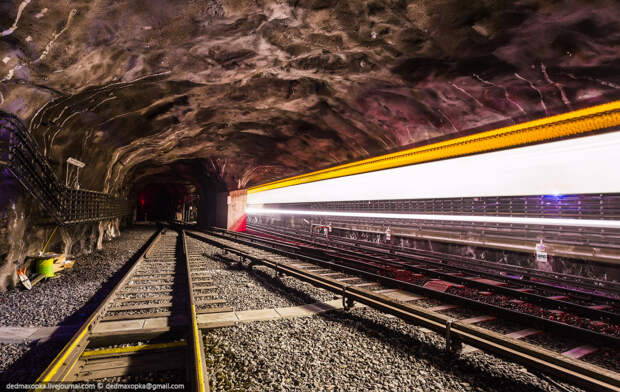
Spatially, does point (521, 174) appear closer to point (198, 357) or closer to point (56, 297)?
point (198, 357)

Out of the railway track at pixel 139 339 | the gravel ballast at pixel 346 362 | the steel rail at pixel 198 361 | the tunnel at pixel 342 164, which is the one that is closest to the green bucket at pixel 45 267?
the tunnel at pixel 342 164

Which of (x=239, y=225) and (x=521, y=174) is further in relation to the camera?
(x=239, y=225)

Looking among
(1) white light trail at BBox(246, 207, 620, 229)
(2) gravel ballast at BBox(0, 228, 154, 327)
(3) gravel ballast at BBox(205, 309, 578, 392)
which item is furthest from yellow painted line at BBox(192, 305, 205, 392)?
(1) white light trail at BBox(246, 207, 620, 229)

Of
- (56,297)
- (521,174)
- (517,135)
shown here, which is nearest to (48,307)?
(56,297)

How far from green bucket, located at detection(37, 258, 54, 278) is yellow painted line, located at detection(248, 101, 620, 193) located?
8.78 m

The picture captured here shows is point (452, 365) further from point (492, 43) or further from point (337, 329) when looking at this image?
point (492, 43)

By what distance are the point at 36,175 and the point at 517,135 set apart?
10102 mm

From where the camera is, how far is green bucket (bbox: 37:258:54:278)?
260 inches

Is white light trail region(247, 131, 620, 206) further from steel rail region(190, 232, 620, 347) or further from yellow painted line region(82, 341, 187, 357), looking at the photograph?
yellow painted line region(82, 341, 187, 357)

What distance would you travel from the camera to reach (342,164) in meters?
11.3

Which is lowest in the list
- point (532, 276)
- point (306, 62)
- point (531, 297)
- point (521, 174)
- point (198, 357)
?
point (532, 276)

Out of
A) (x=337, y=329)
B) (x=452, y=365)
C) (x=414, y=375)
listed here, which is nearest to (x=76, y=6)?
(x=337, y=329)

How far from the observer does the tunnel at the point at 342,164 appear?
10.4 feet

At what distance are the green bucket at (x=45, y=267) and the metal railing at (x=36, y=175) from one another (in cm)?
117
